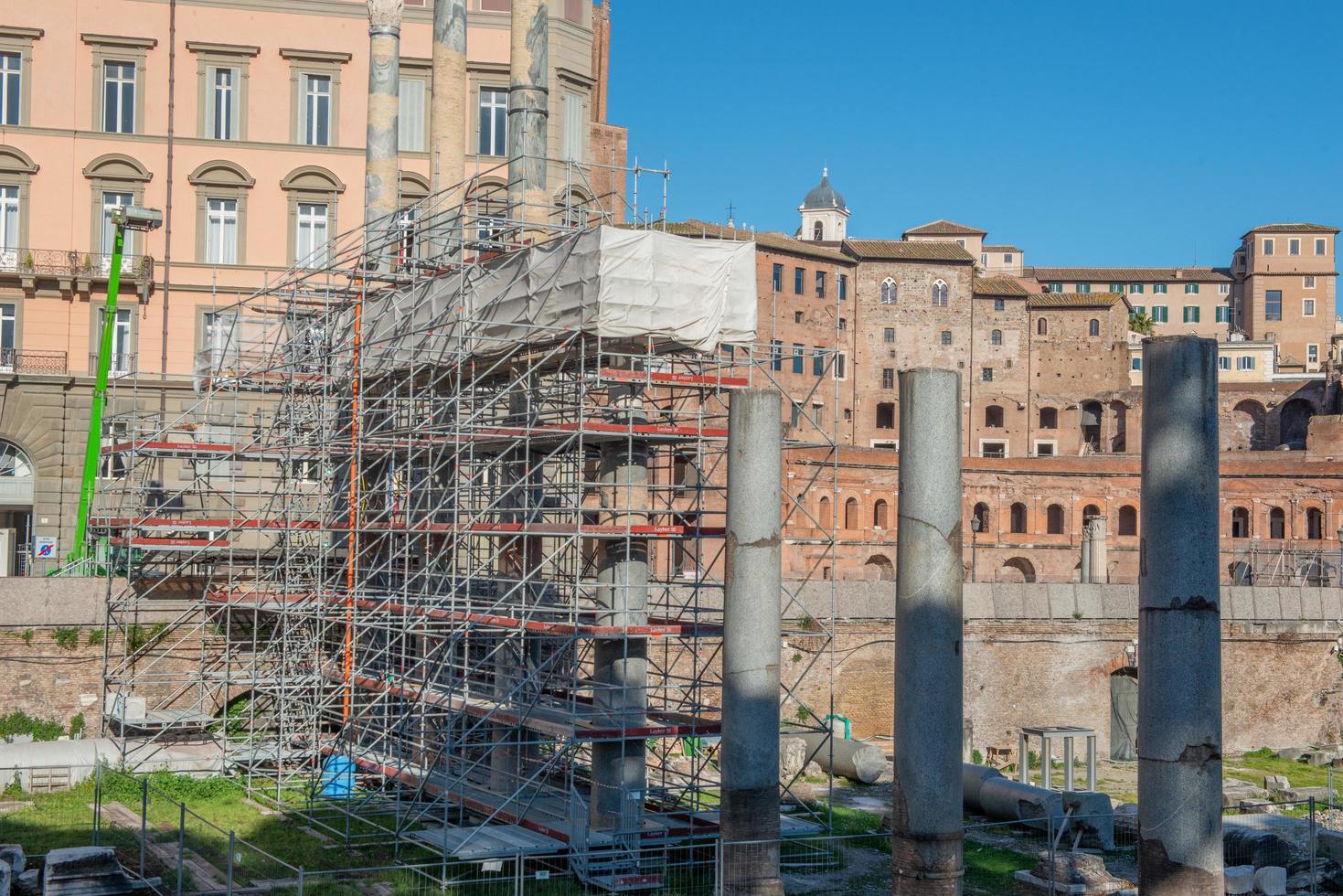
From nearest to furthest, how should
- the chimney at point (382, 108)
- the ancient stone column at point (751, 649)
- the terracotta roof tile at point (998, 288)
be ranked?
1. the ancient stone column at point (751, 649)
2. the chimney at point (382, 108)
3. the terracotta roof tile at point (998, 288)

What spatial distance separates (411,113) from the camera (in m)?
28.3

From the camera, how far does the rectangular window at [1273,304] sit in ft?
241

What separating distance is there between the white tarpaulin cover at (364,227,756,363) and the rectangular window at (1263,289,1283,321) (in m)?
63.2

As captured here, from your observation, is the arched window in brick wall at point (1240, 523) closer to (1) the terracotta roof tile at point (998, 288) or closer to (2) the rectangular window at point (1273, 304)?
(1) the terracotta roof tile at point (998, 288)

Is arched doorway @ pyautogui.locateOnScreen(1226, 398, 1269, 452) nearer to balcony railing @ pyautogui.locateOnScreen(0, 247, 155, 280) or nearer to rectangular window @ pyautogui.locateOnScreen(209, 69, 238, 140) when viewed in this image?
rectangular window @ pyautogui.locateOnScreen(209, 69, 238, 140)

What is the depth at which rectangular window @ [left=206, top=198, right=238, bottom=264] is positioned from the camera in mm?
27656

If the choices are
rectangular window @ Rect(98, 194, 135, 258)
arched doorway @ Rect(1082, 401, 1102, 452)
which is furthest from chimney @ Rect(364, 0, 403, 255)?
arched doorway @ Rect(1082, 401, 1102, 452)

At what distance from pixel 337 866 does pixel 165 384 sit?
Result: 546 inches

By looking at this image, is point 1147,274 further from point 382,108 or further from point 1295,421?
point 382,108

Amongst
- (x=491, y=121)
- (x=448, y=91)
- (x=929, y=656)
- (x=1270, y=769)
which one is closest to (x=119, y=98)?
(x=491, y=121)

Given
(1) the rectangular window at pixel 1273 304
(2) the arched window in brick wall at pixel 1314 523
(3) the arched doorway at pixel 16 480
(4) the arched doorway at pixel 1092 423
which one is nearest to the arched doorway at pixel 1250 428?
(4) the arched doorway at pixel 1092 423

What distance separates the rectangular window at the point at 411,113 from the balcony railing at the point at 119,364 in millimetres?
6157

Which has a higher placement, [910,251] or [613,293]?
[910,251]

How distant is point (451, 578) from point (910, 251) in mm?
42777
